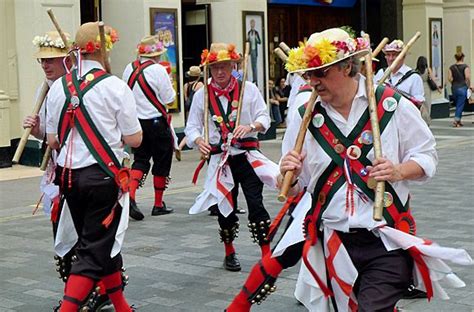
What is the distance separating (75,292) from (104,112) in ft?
3.57

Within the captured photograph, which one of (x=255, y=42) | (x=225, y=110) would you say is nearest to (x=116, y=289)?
(x=225, y=110)

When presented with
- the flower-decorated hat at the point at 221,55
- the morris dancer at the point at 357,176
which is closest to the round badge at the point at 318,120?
the morris dancer at the point at 357,176

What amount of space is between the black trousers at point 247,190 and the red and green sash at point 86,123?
6.52ft

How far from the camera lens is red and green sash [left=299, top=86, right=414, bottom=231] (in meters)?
3.82

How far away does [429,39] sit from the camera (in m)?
23.1

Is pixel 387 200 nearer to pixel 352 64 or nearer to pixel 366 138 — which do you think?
pixel 366 138

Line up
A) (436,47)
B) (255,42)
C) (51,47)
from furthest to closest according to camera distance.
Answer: (436,47) → (255,42) → (51,47)

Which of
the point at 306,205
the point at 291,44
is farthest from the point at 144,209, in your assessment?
the point at 291,44

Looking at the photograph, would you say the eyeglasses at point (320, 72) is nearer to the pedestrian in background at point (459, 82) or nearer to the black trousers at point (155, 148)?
the black trousers at point (155, 148)

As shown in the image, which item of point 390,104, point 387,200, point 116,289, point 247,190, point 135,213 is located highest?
point 390,104

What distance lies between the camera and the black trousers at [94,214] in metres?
4.89

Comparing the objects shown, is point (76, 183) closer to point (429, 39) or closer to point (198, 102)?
point (198, 102)

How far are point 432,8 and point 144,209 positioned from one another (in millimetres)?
15759

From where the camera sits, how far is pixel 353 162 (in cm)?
383
